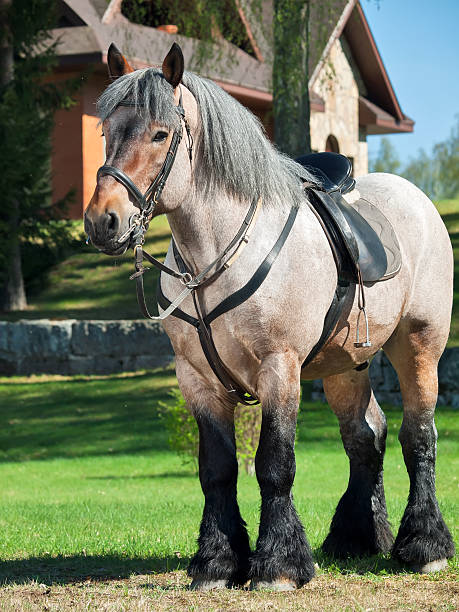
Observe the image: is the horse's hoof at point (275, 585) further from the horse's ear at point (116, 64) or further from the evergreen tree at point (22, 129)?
the evergreen tree at point (22, 129)

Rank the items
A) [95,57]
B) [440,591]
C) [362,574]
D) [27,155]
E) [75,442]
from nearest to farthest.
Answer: [440,591]
[362,574]
[75,442]
[27,155]
[95,57]

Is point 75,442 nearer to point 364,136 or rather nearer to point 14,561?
point 14,561

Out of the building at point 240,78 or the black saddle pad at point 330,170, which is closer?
the black saddle pad at point 330,170

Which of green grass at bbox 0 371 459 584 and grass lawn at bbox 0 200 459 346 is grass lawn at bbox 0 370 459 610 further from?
grass lawn at bbox 0 200 459 346

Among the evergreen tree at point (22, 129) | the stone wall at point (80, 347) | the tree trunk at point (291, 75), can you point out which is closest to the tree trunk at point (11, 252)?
the evergreen tree at point (22, 129)

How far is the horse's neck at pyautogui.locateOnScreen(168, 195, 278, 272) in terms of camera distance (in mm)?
4609

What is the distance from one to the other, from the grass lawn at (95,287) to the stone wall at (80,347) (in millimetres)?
947

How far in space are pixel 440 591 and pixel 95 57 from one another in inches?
789

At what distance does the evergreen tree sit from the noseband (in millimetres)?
16130

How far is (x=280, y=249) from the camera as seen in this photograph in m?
4.70

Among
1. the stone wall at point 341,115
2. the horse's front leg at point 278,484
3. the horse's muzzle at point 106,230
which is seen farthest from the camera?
the stone wall at point 341,115

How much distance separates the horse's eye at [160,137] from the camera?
4294mm

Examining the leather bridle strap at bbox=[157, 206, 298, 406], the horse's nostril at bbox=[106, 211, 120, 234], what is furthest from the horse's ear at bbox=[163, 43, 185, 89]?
the leather bridle strap at bbox=[157, 206, 298, 406]

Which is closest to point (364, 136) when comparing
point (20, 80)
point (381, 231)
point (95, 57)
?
point (95, 57)
